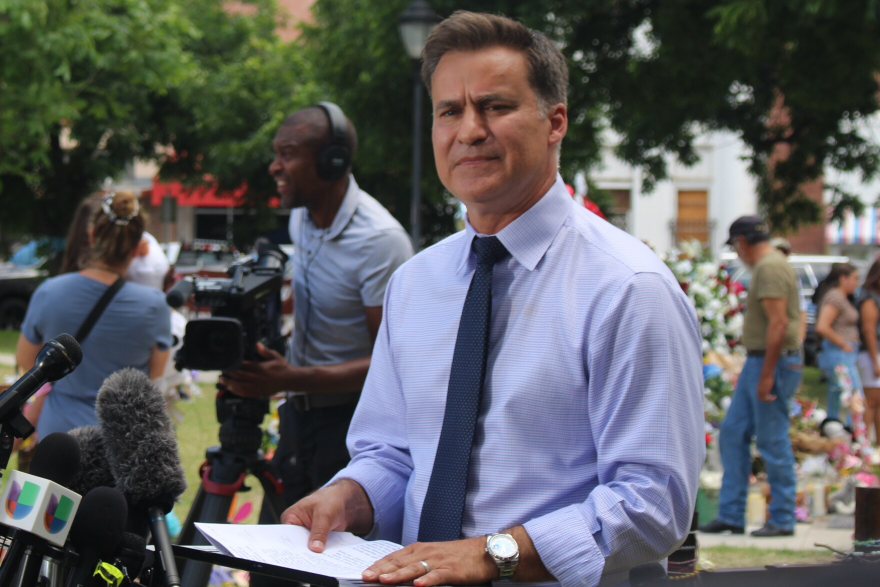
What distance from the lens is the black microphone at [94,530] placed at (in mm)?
1466

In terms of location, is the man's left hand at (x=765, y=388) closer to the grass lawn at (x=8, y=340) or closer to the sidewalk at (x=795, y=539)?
the sidewalk at (x=795, y=539)

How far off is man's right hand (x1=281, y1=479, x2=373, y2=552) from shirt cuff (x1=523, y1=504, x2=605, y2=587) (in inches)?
17.0

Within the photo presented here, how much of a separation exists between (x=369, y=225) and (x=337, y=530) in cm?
181

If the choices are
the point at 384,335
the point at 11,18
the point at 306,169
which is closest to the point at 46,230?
the point at 11,18

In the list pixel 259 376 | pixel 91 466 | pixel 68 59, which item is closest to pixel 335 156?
pixel 259 376

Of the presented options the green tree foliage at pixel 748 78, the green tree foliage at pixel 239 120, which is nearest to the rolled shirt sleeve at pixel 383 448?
the green tree foliage at pixel 748 78

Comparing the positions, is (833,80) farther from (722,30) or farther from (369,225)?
(369,225)

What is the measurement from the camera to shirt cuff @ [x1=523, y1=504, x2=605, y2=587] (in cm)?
164

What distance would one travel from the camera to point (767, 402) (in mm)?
6355

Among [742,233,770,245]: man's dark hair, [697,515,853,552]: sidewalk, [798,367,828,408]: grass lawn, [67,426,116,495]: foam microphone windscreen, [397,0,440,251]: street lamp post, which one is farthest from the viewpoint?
[798,367,828,408]: grass lawn

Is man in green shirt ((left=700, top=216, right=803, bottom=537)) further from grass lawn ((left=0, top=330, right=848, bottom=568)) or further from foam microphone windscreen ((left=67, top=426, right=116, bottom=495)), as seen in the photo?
foam microphone windscreen ((left=67, top=426, right=116, bottom=495))

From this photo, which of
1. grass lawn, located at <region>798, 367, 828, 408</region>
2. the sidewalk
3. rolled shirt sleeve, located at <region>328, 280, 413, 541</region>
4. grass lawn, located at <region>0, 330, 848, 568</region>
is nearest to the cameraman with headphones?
grass lawn, located at <region>0, 330, 848, 568</region>

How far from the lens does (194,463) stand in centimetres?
730

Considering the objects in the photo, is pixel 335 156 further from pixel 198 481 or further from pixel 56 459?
pixel 198 481
